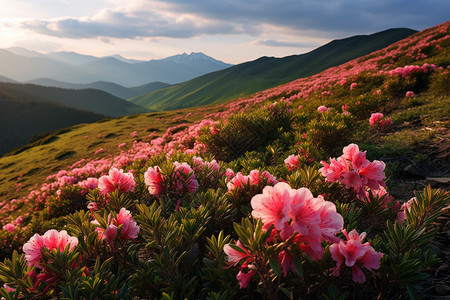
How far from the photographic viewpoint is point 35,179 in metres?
17.3

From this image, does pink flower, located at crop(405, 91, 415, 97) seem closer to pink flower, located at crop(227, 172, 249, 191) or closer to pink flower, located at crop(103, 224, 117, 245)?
pink flower, located at crop(227, 172, 249, 191)

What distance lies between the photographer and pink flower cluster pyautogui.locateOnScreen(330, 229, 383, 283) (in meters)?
1.25

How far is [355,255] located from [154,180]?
1.93 meters

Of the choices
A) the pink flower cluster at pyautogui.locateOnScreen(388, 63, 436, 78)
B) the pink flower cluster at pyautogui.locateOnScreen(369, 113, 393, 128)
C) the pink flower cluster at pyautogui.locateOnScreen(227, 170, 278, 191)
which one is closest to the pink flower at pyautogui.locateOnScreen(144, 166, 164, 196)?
the pink flower cluster at pyautogui.locateOnScreen(227, 170, 278, 191)

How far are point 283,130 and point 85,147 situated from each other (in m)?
21.6

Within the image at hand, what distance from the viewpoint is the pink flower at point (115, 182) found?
98.7 inches

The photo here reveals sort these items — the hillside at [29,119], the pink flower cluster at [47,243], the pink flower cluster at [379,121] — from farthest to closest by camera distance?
the hillside at [29,119] → the pink flower cluster at [379,121] → the pink flower cluster at [47,243]

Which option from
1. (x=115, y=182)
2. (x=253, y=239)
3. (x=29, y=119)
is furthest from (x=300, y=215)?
(x=29, y=119)

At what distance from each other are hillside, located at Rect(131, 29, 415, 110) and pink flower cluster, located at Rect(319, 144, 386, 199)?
109776 mm

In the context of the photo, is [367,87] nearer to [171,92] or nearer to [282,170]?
[282,170]

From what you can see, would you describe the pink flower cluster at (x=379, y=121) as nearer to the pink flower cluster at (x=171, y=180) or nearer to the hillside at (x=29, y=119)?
the pink flower cluster at (x=171, y=180)

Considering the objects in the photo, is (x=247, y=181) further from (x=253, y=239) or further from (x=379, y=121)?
(x=379, y=121)

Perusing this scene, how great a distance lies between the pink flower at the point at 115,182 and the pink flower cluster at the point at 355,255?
2092 millimetres

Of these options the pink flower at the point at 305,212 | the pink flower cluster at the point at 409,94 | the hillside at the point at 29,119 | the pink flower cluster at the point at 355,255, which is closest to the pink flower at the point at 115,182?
the pink flower at the point at 305,212
